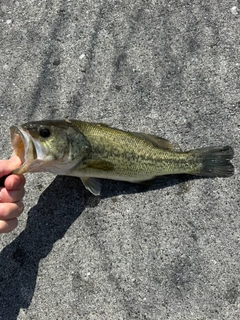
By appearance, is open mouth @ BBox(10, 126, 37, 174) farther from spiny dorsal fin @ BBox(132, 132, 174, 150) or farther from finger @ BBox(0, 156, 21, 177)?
spiny dorsal fin @ BBox(132, 132, 174, 150)

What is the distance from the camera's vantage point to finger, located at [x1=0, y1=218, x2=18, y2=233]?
3.50 m

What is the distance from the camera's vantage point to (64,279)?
3719 mm

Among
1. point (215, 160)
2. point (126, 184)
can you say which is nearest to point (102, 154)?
point (126, 184)

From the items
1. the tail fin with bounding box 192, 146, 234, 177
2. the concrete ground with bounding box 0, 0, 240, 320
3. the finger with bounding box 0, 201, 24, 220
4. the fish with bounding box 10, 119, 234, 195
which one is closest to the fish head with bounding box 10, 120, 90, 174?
the fish with bounding box 10, 119, 234, 195

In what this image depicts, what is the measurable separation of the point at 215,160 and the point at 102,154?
3.03ft

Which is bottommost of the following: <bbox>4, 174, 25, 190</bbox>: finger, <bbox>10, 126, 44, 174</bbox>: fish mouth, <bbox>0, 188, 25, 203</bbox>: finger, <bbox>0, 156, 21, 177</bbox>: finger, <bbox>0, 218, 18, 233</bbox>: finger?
<bbox>0, 218, 18, 233</bbox>: finger

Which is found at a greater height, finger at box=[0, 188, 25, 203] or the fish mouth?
the fish mouth

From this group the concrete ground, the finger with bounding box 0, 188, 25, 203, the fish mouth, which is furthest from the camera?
the concrete ground

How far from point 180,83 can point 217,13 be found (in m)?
0.76

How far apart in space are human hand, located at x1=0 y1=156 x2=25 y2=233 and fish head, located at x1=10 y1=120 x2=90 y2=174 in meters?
0.05

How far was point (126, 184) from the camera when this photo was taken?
384 cm

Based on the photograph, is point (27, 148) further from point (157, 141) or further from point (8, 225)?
point (157, 141)

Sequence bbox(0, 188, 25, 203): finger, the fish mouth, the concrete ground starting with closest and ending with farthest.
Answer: the fish mouth
bbox(0, 188, 25, 203): finger
the concrete ground

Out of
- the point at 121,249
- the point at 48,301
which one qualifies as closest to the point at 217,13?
the point at 121,249
